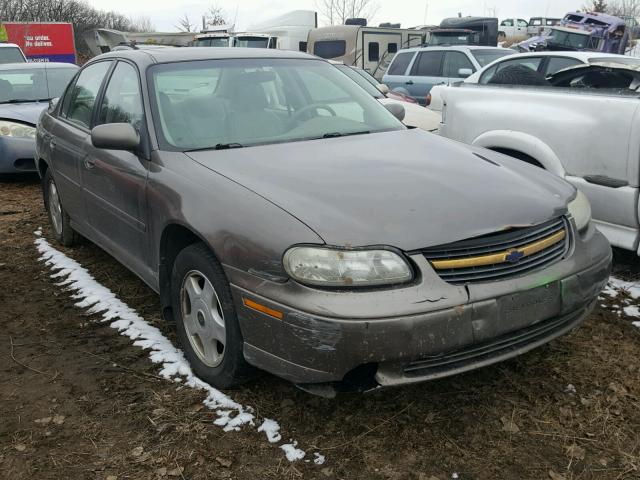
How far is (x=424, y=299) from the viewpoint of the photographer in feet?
7.74

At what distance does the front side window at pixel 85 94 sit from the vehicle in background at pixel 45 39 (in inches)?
864

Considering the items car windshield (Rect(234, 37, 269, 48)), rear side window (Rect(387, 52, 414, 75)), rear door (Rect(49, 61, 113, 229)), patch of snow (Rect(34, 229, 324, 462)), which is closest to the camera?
patch of snow (Rect(34, 229, 324, 462))

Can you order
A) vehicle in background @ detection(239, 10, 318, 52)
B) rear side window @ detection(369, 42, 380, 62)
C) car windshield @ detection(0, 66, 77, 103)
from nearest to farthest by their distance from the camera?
car windshield @ detection(0, 66, 77, 103) → rear side window @ detection(369, 42, 380, 62) → vehicle in background @ detection(239, 10, 318, 52)

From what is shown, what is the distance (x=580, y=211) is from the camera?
10.2 ft

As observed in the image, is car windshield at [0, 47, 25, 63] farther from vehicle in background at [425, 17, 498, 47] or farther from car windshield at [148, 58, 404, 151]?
vehicle in background at [425, 17, 498, 47]

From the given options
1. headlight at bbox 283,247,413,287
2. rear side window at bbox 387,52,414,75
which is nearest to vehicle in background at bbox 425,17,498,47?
rear side window at bbox 387,52,414,75

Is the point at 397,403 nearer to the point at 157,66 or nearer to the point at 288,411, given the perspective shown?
the point at 288,411

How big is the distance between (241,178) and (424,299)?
1.03 m

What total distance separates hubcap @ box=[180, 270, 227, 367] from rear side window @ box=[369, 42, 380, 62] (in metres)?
18.2

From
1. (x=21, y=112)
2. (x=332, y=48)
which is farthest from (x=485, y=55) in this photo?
(x=21, y=112)

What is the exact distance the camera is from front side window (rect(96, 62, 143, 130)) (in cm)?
357

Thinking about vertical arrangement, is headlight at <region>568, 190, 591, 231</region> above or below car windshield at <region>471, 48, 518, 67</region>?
below

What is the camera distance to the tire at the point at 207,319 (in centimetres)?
272

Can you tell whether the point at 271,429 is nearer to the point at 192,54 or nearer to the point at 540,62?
the point at 192,54
